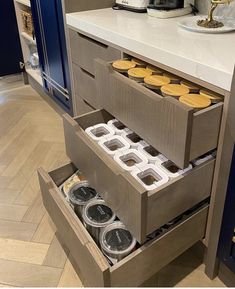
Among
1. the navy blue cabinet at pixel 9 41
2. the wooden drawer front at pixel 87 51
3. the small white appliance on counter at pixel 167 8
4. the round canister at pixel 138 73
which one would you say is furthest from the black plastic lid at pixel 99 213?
the navy blue cabinet at pixel 9 41

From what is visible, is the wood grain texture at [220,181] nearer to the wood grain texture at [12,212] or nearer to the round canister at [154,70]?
the round canister at [154,70]

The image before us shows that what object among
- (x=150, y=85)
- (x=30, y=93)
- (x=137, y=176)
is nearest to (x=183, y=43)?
(x=150, y=85)

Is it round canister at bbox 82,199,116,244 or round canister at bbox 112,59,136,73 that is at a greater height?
round canister at bbox 112,59,136,73

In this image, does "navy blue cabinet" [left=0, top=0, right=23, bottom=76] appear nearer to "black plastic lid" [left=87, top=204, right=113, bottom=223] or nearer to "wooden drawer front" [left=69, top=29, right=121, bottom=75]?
"wooden drawer front" [left=69, top=29, right=121, bottom=75]

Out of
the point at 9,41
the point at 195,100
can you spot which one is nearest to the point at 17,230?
the point at 195,100

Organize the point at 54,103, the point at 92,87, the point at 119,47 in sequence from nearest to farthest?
1. the point at 119,47
2. the point at 92,87
3. the point at 54,103

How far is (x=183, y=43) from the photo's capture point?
1014 millimetres

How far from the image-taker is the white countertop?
832 mm

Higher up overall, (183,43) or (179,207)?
(183,43)

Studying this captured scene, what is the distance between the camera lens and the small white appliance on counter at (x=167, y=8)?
135 centimetres

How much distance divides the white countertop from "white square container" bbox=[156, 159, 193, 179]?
24 centimetres

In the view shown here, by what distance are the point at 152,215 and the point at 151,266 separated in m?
0.20

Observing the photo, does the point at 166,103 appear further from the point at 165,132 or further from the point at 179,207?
the point at 179,207

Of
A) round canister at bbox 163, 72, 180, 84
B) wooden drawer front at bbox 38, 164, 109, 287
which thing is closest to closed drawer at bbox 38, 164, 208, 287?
wooden drawer front at bbox 38, 164, 109, 287
